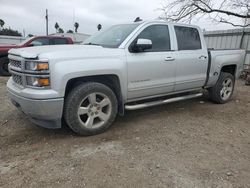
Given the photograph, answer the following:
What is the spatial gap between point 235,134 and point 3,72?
9.50m

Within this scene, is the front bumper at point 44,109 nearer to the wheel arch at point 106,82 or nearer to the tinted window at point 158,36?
the wheel arch at point 106,82

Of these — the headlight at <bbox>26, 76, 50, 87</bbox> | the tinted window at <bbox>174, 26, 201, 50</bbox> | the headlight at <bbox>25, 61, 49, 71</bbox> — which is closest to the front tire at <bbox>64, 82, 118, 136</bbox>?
the headlight at <bbox>26, 76, 50, 87</bbox>

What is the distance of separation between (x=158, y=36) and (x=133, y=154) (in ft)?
7.91

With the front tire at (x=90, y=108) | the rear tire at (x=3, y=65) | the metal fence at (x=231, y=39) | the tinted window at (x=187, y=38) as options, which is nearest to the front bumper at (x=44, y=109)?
the front tire at (x=90, y=108)

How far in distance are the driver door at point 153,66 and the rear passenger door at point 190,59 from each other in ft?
0.77

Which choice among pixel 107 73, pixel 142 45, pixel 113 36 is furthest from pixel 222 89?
pixel 107 73

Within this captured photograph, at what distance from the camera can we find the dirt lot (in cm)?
268

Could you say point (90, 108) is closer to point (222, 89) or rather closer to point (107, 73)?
point (107, 73)

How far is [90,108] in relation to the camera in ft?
12.4

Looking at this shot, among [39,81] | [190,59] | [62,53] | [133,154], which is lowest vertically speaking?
[133,154]

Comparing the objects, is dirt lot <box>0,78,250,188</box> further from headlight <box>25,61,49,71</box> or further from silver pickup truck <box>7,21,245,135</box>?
headlight <box>25,61,49,71</box>

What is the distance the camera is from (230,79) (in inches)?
244

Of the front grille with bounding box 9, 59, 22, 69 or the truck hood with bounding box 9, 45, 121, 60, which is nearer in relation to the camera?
the truck hood with bounding box 9, 45, 121, 60

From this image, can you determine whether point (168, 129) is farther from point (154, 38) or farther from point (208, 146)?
point (154, 38)
